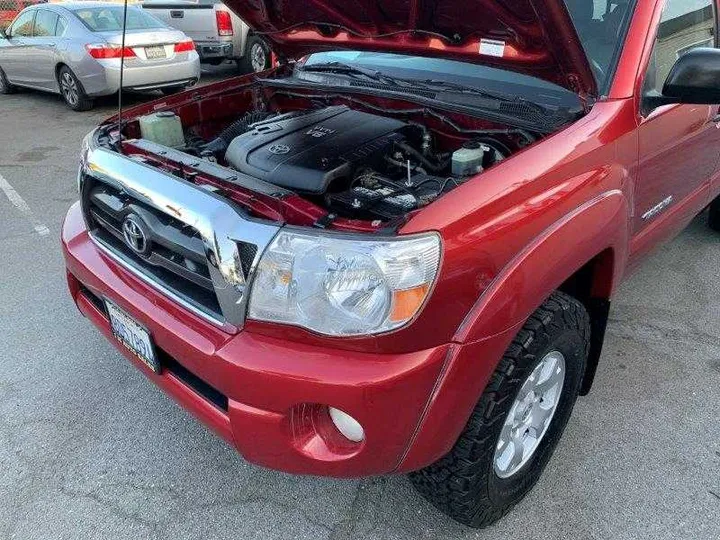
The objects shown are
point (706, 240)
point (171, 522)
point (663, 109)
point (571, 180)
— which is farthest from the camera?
point (706, 240)

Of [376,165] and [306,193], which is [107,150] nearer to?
[306,193]

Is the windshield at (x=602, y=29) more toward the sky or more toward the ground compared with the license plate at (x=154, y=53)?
more toward the sky

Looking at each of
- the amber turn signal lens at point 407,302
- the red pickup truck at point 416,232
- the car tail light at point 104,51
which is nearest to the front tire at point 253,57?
the car tail light at point 104,51

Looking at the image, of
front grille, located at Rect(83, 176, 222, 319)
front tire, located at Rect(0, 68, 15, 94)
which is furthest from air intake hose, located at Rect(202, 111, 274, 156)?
front tire, located at Rect(0, 68, 15, 94)

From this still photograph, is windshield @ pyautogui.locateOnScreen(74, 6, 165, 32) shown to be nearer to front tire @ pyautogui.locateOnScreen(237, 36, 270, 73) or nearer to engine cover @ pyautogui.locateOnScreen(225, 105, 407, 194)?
front tire @ pyautogui.locateOnScreen(237, 36, 270, 73)

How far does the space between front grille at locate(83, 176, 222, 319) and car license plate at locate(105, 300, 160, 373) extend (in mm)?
165

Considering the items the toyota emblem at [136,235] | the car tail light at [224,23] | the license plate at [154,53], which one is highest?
the car tail light at [224,23]

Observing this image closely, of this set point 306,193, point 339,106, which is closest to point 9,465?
point 306,193

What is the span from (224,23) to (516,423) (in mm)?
9511

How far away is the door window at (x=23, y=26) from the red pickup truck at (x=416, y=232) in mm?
7672

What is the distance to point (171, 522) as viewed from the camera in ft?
6.70

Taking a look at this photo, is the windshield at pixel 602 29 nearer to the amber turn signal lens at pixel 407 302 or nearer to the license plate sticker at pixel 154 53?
the amber turn signal lens at pixel 407 302

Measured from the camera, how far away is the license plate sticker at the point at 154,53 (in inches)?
312

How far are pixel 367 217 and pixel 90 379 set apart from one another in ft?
5.53
